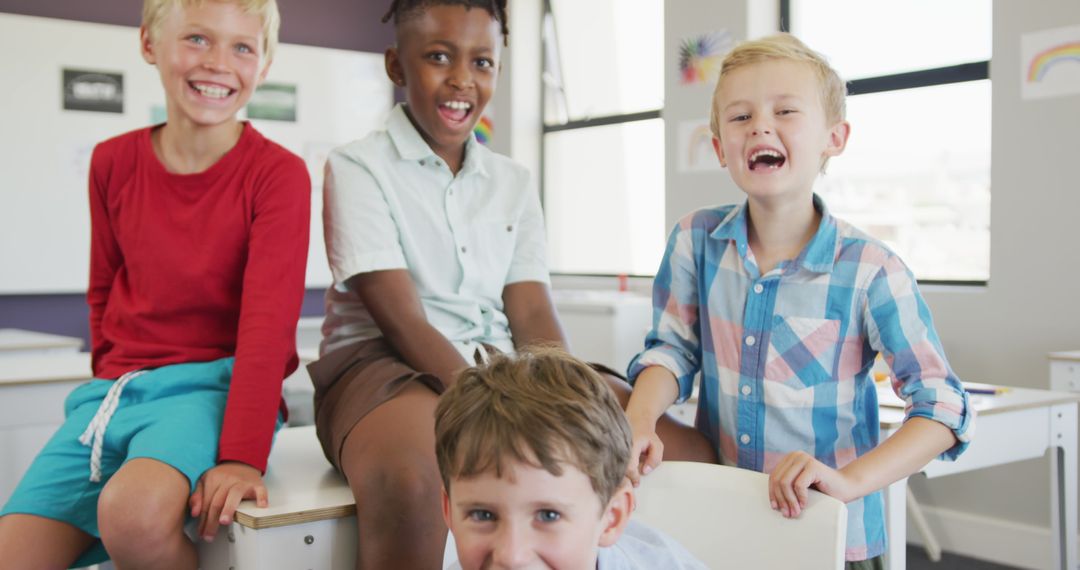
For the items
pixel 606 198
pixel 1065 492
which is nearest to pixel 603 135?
pixel 606 198

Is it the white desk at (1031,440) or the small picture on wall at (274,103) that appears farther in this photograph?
the small picture on wall at (274,103)

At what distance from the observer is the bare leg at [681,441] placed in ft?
4.95

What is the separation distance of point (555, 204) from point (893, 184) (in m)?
2.43

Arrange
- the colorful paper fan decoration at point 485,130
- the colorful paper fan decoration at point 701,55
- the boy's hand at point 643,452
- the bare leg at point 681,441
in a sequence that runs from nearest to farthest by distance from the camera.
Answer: the boy's hand at point 643,452 < the bare leg at point 681,441 < the colorful paper fan decoration at point 701,55 < the colorful paper fan decoration at point 485,130

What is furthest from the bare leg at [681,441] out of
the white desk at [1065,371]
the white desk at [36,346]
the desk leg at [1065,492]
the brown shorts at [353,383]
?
the white desk at [36,346]

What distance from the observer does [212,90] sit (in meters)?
1.62

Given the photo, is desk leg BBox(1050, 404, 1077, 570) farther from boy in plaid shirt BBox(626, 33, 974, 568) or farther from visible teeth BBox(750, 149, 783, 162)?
visible teeth BBox(750, 149, 783, 162)

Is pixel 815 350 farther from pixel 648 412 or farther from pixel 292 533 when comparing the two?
pixel 292 533

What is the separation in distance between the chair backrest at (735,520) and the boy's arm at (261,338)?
0.54 meters

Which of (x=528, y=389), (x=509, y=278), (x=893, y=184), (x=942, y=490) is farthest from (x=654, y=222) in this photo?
(x=528, y=389)

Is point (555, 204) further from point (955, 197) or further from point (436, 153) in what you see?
point (436, 153)

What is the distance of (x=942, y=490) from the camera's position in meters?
3.55

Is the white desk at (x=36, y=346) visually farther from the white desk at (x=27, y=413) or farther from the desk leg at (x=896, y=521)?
the desk leg at (x=896, y=521)

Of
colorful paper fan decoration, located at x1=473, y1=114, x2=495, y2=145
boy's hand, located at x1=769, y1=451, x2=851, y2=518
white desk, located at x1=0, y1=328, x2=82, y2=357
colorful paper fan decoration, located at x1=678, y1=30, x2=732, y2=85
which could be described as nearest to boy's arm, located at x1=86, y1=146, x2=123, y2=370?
boy's hand, located at x1=769, y1=451, x2=851, y2=518
